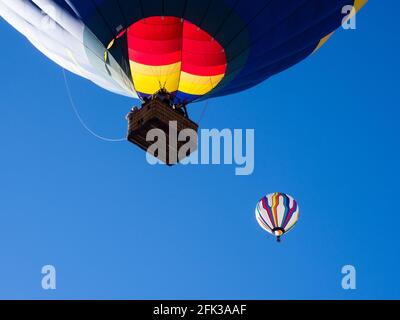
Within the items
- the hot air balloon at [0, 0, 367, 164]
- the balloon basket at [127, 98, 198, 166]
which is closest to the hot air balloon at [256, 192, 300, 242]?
the hot air balloon at [0, 0, 367, 164]

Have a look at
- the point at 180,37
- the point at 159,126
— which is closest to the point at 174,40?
the point at 180,37

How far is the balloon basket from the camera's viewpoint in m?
12.4

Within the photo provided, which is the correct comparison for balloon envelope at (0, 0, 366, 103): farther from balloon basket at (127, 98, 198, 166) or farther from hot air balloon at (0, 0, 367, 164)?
balloon basket at (127, 98, 198, 166)

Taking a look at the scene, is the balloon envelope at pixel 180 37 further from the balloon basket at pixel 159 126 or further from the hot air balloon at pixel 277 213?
the hot air balloon at pixel 277 213

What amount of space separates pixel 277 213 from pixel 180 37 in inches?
189

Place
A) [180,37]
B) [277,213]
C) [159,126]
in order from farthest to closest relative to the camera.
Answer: [277,213]
[180,37]
[159,126]

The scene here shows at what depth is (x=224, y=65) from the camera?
528 inches

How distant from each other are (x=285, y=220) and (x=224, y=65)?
433 centimetres

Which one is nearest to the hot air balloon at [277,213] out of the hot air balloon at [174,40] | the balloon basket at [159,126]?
the hot air balloon at [174,40]

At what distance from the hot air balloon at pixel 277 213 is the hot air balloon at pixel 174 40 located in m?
3.39

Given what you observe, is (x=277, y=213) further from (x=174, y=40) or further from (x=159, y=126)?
(x=159, y=126)

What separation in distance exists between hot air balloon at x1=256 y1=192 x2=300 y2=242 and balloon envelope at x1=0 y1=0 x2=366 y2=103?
11.3 feet

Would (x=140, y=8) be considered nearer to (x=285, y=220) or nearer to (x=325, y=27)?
(x=325, y=27)

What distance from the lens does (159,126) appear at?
1239cm
